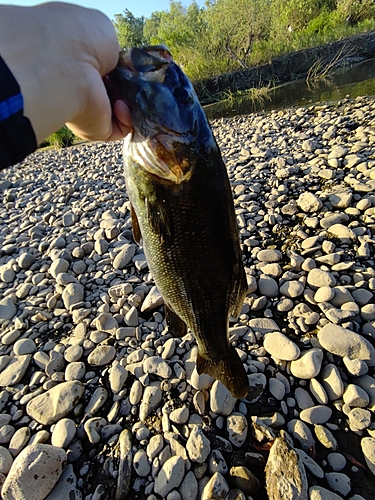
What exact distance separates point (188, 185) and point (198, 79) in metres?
23.9

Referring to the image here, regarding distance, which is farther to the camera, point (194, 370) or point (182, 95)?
point (194, 370)

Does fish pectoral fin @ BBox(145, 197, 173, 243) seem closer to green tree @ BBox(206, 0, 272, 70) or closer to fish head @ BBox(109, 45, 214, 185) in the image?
fish head @ BBox(109, 45, 214, 185)

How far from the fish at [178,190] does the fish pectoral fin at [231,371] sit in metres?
0.40

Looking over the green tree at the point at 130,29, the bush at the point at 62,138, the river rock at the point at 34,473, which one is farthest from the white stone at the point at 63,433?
the green tree at the point at 130,29

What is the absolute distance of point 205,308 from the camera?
6.73ft

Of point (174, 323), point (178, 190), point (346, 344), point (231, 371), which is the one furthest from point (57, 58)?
point (346, 344)

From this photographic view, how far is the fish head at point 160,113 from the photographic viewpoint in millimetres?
1510

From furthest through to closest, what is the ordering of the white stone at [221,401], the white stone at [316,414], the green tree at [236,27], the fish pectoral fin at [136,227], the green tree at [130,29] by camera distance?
the green tree at [130,29], the green tree at [236,27], the white stone at [221,401], the white stone at [316,414], the fish pectoral fin at [136,227]

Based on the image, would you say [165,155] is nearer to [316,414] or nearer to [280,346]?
[280,346]

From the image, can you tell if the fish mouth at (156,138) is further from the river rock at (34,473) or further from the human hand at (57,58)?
the river rock at (34,473)

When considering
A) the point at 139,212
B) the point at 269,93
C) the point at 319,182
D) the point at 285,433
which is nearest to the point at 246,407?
the point at 285,433

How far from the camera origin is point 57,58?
1179 mm

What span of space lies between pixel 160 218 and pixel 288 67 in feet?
85.7

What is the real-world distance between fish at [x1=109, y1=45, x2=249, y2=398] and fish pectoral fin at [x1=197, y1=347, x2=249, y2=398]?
0.40 meters
